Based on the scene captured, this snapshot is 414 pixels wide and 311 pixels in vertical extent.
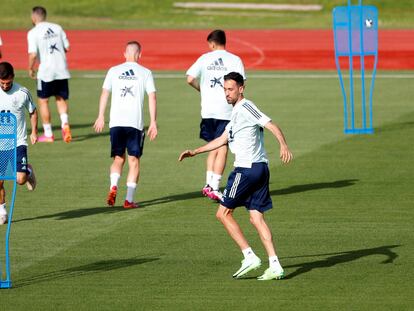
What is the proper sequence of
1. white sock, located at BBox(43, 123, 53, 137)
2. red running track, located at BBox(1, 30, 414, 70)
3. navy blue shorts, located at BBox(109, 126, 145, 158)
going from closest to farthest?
navy blue shorts, located at BBox(109, 126, 145, 158) < white sock, located at BBox(43, 123, 53, 137) < red running track, located at BBox(1, 30, 414, 70)

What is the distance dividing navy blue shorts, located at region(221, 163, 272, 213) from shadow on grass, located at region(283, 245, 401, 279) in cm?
88

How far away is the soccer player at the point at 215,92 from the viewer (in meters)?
17.7

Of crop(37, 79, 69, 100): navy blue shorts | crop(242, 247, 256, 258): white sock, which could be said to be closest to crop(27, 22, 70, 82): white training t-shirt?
crop(37, 79, 69, 100): navy blue shorts

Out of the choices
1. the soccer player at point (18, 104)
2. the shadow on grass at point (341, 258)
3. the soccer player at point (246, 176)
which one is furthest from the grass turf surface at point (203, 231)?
the soccer player at point (18, 104)

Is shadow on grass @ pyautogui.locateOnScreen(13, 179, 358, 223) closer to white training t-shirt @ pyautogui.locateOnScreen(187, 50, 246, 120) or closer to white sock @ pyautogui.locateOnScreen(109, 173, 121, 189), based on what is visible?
white sock @ pyautogui.locateOnScreen(109, 173, 121, 189)

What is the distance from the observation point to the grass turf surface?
1214cm

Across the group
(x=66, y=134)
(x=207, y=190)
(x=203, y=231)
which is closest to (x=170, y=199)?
(x=207, y=190)

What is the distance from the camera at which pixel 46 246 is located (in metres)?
14.7

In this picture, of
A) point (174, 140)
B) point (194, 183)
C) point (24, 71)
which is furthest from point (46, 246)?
point (24, 71)

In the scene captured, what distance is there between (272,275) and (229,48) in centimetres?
3309

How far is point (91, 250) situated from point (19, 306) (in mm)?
2680

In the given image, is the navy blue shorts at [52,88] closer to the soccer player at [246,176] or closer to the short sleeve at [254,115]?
the soccer player at [246,176]

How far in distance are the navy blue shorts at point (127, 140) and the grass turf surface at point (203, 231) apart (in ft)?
2.81

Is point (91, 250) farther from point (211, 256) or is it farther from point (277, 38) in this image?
point (277, 38)
